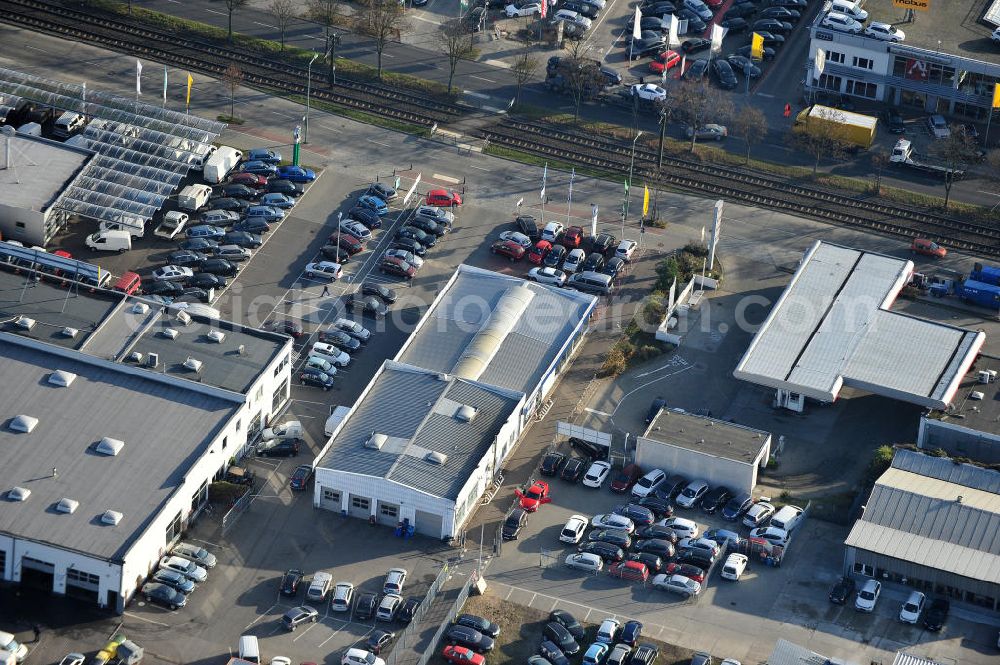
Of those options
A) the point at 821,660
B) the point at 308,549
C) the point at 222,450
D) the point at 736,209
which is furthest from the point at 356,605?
the point at 736,209

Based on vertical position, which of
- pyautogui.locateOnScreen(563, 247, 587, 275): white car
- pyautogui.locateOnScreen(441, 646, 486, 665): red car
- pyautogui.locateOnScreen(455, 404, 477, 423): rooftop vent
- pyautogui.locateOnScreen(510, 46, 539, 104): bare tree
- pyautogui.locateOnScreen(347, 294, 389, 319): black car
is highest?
pyautogui.locateOnScreen(510, 46, 539, 104): bare tree

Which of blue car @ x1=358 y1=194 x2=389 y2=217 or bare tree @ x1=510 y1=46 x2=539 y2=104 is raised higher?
bare tree @ x1=510 y1=46 x2=539 y2=104

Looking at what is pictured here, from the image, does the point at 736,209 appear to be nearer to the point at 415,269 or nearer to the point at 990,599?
the point at 415,269

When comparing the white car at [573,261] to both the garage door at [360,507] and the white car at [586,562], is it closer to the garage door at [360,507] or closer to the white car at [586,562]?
the garage door at [360,507]

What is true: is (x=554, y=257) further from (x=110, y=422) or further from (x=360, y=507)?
(x=110, y=422)

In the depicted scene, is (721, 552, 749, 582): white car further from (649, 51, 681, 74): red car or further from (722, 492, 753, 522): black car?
(649, 51, 681, 74): red car

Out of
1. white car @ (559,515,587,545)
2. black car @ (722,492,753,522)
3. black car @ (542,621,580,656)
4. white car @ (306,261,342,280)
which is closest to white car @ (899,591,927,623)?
black car @ (722,492,753,522)
